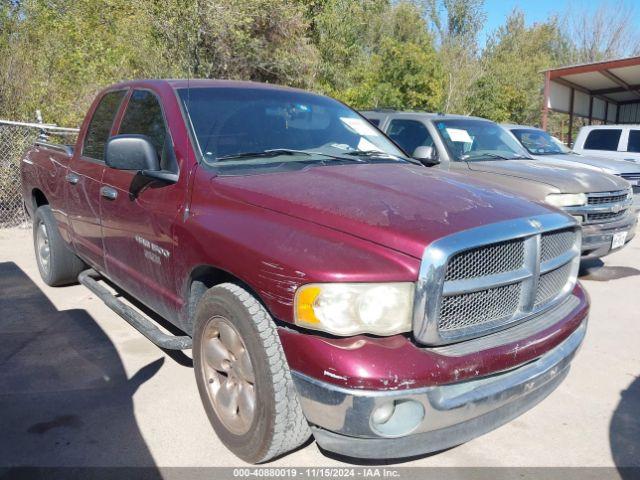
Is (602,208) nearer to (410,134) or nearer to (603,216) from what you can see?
(603,216)

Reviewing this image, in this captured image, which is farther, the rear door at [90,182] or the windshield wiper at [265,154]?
the rear door at [90,182]

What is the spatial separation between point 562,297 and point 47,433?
2.87 metres

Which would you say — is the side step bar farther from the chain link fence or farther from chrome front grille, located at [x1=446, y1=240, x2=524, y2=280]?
the chain link fence

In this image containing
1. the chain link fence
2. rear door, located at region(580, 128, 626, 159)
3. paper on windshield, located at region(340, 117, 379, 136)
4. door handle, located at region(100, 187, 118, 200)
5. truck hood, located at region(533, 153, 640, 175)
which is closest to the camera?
door handle, located at region(100, 187, 118, 200)

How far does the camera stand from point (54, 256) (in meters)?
5.33

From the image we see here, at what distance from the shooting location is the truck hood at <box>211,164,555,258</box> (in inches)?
94.3

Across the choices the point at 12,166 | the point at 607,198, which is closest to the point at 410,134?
the point at 607,198

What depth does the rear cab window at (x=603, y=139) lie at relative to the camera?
1205 cm

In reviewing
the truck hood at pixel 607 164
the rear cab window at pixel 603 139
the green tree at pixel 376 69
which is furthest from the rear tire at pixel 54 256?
the green tree at pixel 376 69

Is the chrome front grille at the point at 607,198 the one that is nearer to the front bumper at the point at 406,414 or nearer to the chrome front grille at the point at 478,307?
the chrome front grille at the point at 478,307

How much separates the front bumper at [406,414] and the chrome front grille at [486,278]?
8.9 inches

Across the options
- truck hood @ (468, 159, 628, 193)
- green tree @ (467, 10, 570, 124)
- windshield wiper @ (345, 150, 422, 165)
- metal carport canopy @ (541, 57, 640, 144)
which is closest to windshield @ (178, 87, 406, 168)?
windshield wiper @ (345, 150, 422, 165)

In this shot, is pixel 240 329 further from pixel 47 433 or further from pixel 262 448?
pixel 47 433

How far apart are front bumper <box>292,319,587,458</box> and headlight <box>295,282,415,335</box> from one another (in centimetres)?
24
